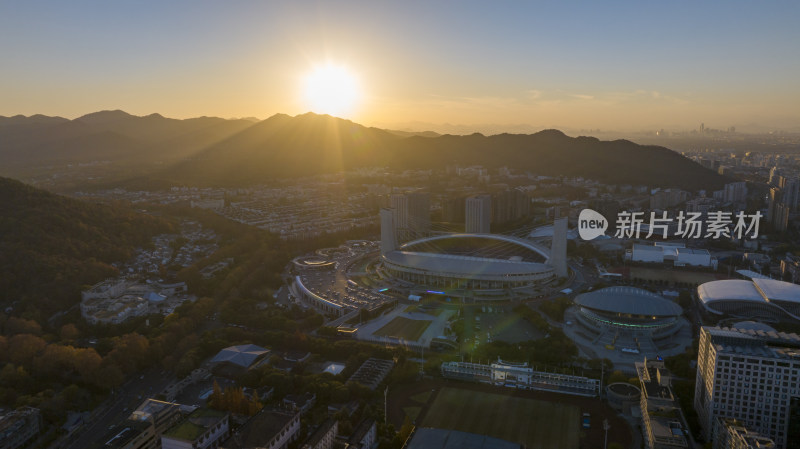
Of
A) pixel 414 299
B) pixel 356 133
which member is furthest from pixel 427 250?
pixel 356 133

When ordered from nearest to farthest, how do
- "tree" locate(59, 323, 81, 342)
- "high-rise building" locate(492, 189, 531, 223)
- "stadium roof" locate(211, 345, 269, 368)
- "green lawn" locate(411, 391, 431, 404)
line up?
1. "green lawn" locate(411, 391, 431, 404)
2. "stadium roof" locate(211, 345, 269, 368)
3. "tree" locate(59, 323, 81, 342)
4. "high-rise building" locate(492, 189, 531, 223)

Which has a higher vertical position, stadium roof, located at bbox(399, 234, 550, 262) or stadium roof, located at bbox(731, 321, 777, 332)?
stadium roof, located at bbox(399, 234, 550, 262)

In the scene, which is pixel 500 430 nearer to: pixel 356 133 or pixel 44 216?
pixel 44 216

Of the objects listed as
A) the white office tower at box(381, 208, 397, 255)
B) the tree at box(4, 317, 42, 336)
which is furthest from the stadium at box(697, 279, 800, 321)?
the tree at box(4, 317, 42, 336)

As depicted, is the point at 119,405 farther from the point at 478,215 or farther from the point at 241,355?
the point at 478,215

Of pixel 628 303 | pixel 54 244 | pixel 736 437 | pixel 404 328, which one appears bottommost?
pixel 404 328

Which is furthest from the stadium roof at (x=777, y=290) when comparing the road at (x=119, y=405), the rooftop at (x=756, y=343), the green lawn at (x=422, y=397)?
the road at (x=119, y=405)

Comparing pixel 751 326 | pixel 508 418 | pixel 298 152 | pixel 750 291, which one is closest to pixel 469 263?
pixel 751 326

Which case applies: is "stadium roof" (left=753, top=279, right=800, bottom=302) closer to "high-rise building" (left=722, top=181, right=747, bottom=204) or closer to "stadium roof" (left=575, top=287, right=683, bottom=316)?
"stadium roof" (left=575, top=287, right=683, bottom=316)

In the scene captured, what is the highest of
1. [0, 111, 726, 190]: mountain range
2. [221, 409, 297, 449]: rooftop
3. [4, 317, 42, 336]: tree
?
[0, 111, 726, 190]: mountain range
